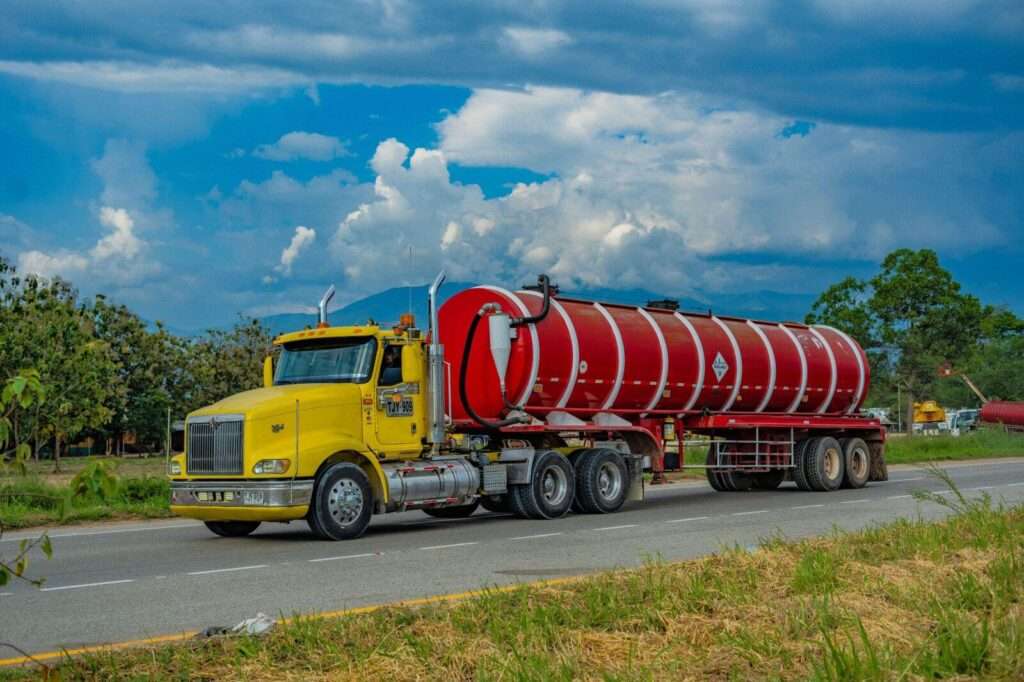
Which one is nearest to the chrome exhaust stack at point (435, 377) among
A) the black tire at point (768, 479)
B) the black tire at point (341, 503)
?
the black tire at point (341, 503)

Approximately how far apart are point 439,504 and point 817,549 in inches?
305

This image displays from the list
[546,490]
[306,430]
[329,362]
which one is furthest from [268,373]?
[546,490]

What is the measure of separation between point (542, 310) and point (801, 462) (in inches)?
320

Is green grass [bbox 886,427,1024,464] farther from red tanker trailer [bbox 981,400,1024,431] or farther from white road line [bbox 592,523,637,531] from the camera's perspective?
white road line [bbox 592,523,637,531]

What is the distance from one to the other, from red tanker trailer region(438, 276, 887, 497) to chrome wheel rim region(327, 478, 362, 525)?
9.82 feet

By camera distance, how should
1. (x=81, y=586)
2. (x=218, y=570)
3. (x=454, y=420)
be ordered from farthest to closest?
1. (x=454, y=420)
2. (x=218, y=570)
3. (x=81, y=586)

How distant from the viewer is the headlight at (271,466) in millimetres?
15391

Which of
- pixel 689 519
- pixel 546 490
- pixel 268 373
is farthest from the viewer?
pixel 546 490

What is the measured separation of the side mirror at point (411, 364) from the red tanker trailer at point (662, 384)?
111 cm

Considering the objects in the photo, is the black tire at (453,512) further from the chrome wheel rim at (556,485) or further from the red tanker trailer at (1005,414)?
the red tanker trailer at (1005,414)

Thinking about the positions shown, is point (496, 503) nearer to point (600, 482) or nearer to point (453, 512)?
point (453, 512)

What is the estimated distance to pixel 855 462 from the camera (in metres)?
25.9

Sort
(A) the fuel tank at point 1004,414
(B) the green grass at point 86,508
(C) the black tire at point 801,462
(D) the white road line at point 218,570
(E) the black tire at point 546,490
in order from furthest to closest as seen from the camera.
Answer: (A) the fuel tank at point 1004,414 < (C) the black tire at point 801,462 < (E) the black tire at point 546,490 < (B) the green grass at point 86,508 < (D) the white road line at point 218,570

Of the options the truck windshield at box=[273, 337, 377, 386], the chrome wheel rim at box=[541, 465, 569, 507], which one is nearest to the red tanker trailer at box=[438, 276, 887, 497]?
the chrome wheel rim at box=[541, 465, 569, 507]
